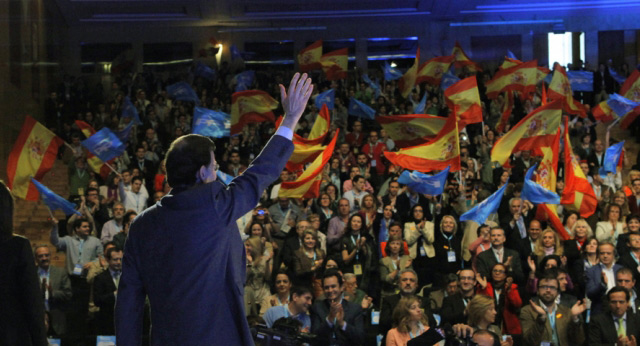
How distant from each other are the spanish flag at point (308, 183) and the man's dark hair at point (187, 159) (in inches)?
315

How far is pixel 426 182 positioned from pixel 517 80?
6.92 meters

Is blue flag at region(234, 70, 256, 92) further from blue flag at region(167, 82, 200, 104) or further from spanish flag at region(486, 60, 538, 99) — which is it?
spanish flag at region(486, 60, 538, 99)

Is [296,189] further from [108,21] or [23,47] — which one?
[108,21]

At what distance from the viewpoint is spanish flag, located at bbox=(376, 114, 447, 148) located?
12109mm

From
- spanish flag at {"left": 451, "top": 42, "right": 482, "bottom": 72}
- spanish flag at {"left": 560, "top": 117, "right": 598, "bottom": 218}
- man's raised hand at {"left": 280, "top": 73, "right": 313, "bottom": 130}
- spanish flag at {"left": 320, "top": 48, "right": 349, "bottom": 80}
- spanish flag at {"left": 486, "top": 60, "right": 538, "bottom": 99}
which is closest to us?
man's raised hand at {"left": 280, "top": 73, "right": 313, "bottom": 130}

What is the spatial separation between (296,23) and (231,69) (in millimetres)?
4574

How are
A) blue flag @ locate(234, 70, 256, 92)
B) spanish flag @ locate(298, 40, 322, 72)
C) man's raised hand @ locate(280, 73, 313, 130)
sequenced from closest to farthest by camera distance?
1. man's raised hand @ locate(280, 73, 313, 130)
2. spanish flag @ locate(298, 40, 322, 72)
3. blue flag @ locate(234, 70, 256, 92)

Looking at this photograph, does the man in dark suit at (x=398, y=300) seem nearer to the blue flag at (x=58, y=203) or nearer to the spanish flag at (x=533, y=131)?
the spanish flag at (x=533, y=131)

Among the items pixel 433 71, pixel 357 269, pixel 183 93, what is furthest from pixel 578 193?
pixel 183 93

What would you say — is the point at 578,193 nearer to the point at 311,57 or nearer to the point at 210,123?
the point at 210,123

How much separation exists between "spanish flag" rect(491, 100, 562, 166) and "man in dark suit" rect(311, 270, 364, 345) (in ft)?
16.1

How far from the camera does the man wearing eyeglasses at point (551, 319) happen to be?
7891mm

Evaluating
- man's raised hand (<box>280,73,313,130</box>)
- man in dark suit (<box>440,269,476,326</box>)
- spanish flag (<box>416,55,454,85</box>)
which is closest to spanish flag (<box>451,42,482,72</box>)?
spanish flag (<box>416,55,454,85</box>)

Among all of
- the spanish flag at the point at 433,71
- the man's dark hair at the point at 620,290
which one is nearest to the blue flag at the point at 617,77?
the spanish flag at the point at 433,71
